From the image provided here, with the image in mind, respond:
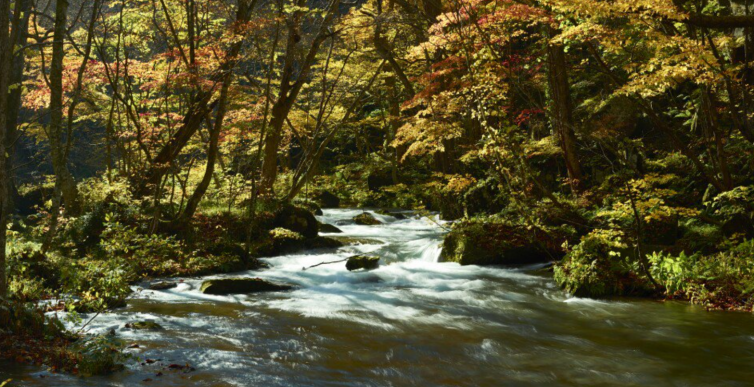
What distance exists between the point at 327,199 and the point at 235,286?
47.0 ft

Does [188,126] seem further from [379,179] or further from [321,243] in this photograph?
[379,179]

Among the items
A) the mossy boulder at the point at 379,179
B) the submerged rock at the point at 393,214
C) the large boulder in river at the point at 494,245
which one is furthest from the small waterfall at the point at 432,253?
the mossy boulder at the point at 379,179

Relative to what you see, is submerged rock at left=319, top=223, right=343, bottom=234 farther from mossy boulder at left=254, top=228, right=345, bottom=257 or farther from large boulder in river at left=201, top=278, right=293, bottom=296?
large boulder in river at left=201, top=278, right=293, bottom=296

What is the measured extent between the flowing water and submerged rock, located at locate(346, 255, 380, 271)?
112 centimetres

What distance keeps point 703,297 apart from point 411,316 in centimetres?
431

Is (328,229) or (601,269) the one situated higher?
(601,269)

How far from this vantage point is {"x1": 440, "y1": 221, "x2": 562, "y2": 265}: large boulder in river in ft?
36.1

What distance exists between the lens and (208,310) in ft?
25.5

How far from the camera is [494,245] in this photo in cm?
1133

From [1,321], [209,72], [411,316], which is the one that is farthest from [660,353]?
[209,72]

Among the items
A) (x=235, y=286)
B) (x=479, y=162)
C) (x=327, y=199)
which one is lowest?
(x=235, y=286)

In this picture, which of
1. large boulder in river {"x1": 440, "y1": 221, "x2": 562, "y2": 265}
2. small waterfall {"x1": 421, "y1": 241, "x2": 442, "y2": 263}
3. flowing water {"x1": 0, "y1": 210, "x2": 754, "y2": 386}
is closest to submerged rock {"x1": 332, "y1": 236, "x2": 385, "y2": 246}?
small waterfall {"x1": 421, "y1": 241, "x2": 442, "y2": 263}

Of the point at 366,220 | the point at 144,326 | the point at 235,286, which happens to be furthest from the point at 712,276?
the point at 366,220

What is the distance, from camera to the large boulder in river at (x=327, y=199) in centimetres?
2312
